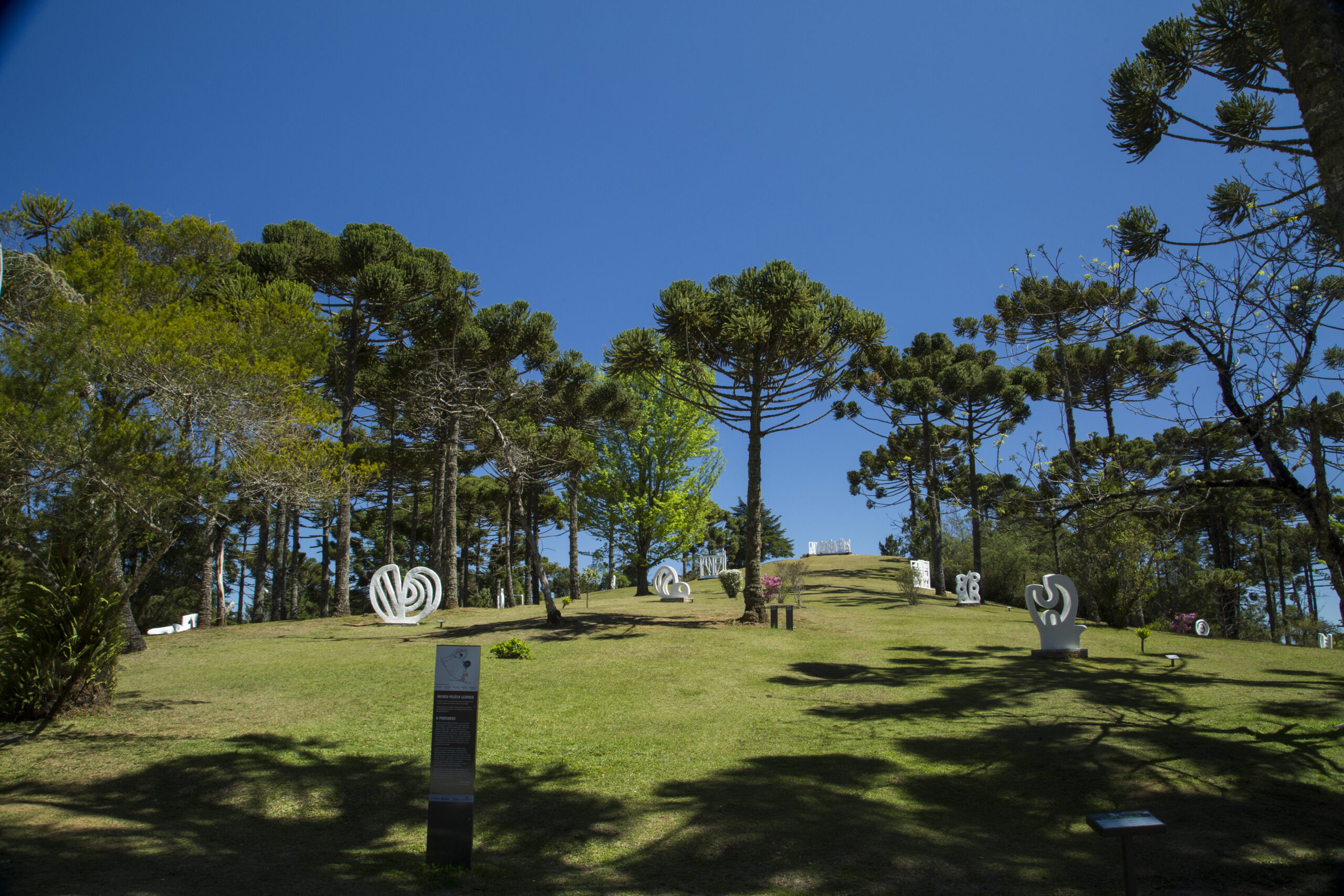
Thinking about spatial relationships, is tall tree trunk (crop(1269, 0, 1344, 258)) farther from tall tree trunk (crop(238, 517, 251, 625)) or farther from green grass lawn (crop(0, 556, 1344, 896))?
tall tree trunk (crop(238, 517, 251, 625))

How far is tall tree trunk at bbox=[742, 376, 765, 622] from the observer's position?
53.5ft

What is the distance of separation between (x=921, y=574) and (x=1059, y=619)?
1794 centimetres

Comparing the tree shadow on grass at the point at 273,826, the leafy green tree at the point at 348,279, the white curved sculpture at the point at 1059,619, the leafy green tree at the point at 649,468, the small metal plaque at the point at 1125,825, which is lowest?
the tree shadow on grass at the point at 273,826

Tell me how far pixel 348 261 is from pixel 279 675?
45.6 feet

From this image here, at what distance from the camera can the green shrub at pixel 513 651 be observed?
12781 millimetres

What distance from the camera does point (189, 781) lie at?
6.47 m

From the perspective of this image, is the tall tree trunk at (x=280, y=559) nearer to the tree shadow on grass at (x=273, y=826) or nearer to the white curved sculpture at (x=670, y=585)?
the white curved sculpture at (x=670, y=585)

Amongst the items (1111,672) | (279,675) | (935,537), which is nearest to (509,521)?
(935,537)

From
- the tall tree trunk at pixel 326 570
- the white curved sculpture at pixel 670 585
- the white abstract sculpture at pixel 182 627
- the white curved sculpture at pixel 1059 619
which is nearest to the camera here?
the white curved sculpture at pixel 1059 619

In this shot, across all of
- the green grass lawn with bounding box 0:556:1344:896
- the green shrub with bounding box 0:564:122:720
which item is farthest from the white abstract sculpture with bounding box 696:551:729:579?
the green shrub with bounding box 0:564:122:720

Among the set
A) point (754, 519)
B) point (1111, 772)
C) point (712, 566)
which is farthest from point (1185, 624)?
point (712, 566)

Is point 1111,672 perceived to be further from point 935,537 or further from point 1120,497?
point 935,537

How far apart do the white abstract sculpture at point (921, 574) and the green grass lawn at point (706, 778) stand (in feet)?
55.5

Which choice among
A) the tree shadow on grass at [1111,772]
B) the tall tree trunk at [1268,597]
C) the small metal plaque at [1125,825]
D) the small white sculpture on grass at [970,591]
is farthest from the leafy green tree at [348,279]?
the tall tree trunk at [1268,597]
